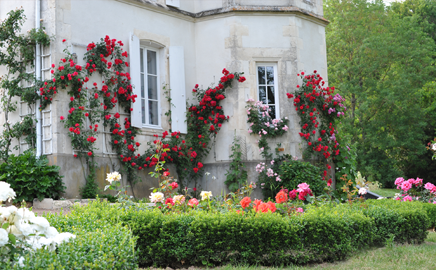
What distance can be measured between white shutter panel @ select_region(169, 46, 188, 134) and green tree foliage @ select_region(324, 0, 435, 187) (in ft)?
40.8

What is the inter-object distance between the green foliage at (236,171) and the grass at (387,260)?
4498mm

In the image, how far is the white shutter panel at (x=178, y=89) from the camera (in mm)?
10016

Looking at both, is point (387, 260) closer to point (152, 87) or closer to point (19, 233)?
point (19, 233)

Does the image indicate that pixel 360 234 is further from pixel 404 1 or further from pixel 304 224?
pixel 404 1

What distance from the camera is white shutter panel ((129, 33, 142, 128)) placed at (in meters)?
9.18

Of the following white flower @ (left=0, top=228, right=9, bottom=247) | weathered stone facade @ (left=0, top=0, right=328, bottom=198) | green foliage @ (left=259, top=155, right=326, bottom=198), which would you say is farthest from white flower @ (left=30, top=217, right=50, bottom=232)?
green foliage @ (left=259, top=155, right=326, bottom=198)

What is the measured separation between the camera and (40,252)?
2.76 meters

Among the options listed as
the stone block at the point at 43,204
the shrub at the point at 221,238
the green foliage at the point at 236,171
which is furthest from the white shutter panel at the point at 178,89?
the shrub at the point at 221,238

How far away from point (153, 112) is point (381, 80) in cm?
1601

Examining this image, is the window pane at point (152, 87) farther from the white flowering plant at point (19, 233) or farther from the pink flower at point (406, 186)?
the white flowering plant at point (19, 233)

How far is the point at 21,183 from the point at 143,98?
3157mm

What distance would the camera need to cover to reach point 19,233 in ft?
8.79

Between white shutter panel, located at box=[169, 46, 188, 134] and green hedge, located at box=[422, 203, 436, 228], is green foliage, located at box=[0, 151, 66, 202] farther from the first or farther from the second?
green hedge, located at box=[422, 203, 436, 228]

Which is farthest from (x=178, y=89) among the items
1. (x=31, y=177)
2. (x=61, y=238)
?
(x=61, y=238)
